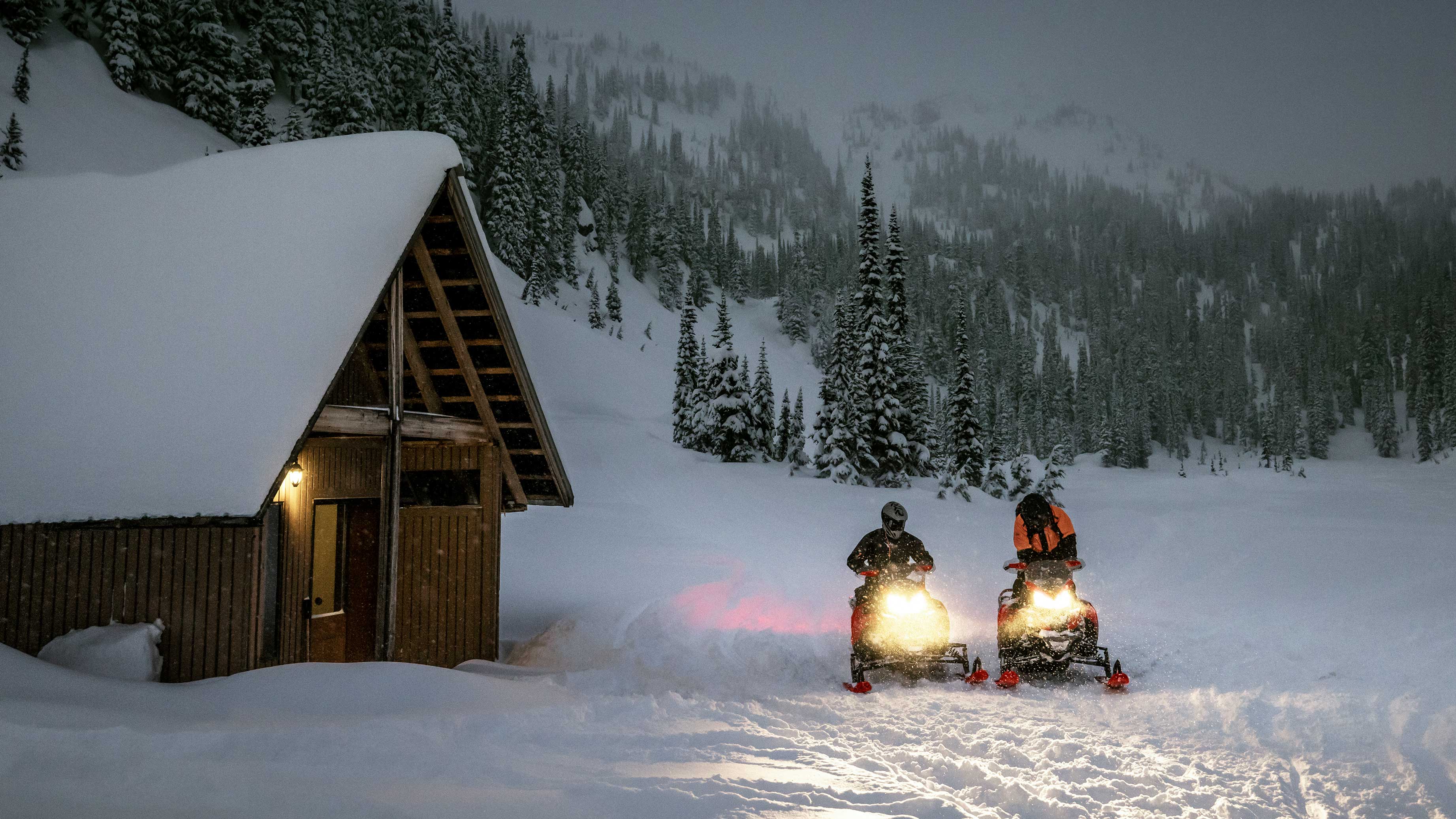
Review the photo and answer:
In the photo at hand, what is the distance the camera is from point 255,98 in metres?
48.8

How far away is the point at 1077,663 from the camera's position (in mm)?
8344

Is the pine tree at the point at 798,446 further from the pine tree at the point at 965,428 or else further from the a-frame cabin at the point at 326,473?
the a-frame cabin at the point at 326,473

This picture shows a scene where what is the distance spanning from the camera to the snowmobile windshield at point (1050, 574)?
8172 mm

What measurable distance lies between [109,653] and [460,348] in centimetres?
420

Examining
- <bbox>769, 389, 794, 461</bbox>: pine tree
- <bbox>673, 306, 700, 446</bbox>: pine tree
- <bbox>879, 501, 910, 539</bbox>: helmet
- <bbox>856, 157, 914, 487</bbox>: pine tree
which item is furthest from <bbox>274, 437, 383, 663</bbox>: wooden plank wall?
<bbox>769, 389, 794, 461</bbox>: pine tree

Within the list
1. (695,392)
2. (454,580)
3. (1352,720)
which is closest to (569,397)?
(695,392)

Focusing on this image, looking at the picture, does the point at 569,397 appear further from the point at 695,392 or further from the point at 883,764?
the point at 883,764

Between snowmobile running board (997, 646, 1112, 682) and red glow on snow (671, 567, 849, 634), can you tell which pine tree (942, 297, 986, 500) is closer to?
red glow on snow (671, 567, 849, 634)

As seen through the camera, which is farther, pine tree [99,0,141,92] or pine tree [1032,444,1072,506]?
pine tree [99,0,141,92]

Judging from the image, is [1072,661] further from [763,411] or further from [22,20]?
[22,20]

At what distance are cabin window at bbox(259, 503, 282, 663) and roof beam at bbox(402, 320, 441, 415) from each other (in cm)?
216

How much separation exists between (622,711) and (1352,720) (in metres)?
5.94

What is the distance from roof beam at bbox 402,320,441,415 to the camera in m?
9.34

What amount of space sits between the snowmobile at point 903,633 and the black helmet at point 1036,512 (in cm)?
124
